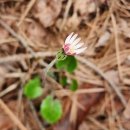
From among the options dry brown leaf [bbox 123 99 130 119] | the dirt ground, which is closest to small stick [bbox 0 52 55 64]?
the dirt ground

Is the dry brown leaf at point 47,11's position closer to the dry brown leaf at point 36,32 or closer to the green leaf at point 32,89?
the dry brown leaf at point 36,32

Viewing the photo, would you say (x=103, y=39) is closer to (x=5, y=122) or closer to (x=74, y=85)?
(x=74, y=85)

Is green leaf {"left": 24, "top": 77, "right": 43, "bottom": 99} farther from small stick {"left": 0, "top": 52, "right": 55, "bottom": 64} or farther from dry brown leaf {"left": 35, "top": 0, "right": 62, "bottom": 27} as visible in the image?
dry brown leaf {"left": 35, "top": 0, "right": 62, "bottom": 27}

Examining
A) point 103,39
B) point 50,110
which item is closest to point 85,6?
point 103,39

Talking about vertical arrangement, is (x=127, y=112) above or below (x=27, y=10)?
below

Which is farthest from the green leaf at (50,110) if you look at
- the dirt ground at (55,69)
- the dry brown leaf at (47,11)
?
the dry brown leaf at (47,11)

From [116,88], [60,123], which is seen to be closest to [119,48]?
[116,88]

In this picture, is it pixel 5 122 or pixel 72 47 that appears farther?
pixel 5 122

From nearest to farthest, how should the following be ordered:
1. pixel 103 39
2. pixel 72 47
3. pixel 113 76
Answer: pixel 72 47 → pixel 103 39 → pixel 113 76

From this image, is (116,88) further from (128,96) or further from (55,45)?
(55,45)
